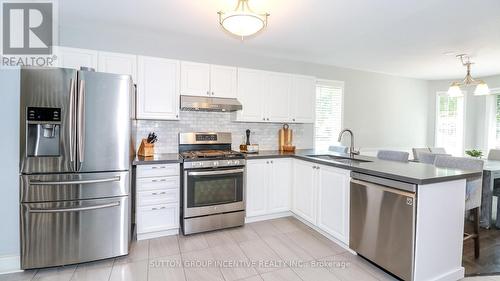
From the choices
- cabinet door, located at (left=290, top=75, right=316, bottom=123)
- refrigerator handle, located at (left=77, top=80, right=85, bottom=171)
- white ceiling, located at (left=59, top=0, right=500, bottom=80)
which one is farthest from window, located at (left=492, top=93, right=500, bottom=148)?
refrigerator handle, located at (left=77, top=80, right=85, bottom=171)

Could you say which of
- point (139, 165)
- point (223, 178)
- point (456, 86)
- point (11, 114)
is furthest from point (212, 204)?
point (456, 86)

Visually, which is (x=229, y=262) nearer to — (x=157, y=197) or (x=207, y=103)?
(x=157, y=197)

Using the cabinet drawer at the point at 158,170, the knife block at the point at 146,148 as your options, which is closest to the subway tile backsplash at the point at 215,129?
the knife block at the point at 146,148

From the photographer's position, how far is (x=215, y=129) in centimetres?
383

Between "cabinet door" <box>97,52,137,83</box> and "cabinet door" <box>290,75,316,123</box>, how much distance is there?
93.8 inches

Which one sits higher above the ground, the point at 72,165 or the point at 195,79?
the point at 195,79

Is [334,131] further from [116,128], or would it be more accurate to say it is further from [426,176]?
[116,128]

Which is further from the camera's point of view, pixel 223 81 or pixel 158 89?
pixel 223 81

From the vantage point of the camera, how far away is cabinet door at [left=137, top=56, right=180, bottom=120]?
312 centimetres

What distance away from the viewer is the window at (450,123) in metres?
5.87

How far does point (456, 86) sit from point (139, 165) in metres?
4.99

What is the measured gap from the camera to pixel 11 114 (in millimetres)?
2248

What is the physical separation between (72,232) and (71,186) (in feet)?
1.39

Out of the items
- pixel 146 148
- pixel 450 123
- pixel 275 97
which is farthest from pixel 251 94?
pixel 450 123
